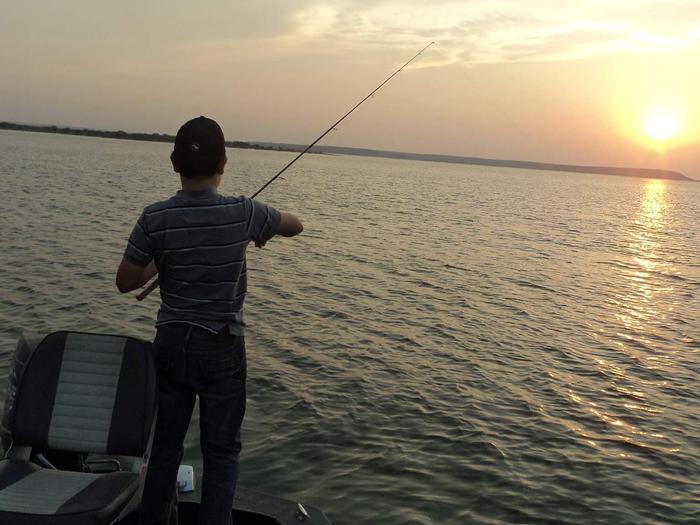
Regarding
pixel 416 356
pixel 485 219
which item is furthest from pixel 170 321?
pixel 485 219

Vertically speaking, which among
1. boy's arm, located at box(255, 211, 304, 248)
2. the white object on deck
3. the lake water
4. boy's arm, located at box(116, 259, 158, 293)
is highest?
boy's arm, located at box(255, 211, 304, 248)

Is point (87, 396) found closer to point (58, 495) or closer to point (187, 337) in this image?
point (58, 495)

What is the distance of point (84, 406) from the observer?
387 cm

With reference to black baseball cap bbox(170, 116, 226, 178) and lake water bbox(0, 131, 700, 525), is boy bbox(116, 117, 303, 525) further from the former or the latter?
lake water bbox(0, 131, 700, 525)

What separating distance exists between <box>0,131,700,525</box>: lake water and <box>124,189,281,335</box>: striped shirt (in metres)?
3.49

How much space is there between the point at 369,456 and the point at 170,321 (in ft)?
14.5

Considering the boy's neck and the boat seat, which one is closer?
the boy's neck

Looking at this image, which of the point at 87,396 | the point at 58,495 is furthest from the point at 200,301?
the point at 58,495

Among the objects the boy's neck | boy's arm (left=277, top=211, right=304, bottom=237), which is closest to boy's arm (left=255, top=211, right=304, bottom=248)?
boy's arm (left=277, top=211, right=304, bottom=237)

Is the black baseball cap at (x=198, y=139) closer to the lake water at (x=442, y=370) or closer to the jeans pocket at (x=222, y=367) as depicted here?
the jeans pocket at (x=222, y=367)

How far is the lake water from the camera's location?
6961mm

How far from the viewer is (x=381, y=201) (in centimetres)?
4684

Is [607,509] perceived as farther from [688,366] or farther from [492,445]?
[688,366]

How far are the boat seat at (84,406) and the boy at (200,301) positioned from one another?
12 centimetres
